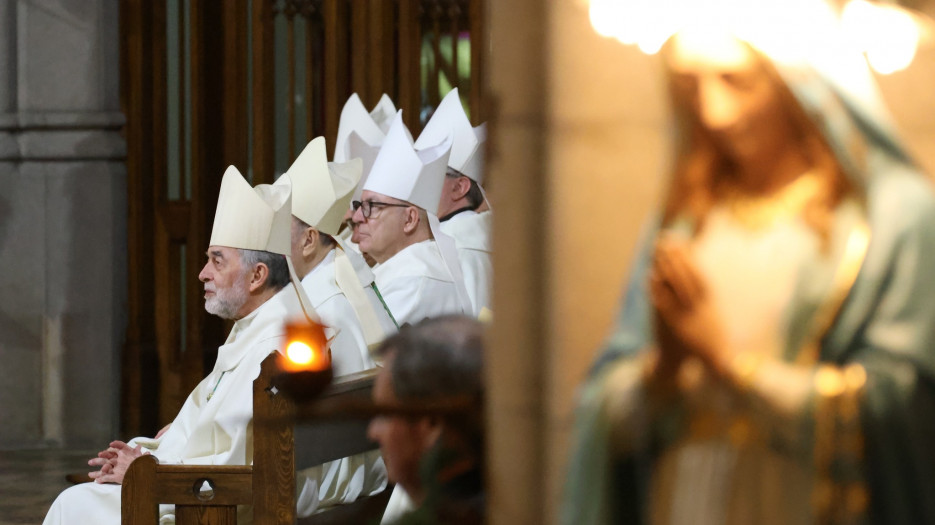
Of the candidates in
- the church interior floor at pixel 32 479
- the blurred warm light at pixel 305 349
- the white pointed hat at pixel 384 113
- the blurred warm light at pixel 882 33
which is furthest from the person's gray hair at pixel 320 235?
the blurred warm light at pixel 882 33

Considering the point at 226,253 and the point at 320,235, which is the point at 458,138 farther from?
the point at 226,253

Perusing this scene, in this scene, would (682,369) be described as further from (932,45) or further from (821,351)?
(932,45)

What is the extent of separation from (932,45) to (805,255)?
32cm

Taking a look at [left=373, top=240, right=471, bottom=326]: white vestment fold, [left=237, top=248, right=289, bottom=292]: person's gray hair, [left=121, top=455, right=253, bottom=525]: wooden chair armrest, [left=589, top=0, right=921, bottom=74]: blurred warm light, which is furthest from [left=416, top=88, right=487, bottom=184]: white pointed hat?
[left=589, top=0, right=921, bottom=74]: blurred warm light

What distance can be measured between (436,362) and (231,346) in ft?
11.1

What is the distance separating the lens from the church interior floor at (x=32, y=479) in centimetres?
708

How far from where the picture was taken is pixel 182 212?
995 centimetres

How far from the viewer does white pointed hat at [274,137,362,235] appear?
6.49 m

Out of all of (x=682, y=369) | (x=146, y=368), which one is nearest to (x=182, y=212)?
(x=146, y=368)

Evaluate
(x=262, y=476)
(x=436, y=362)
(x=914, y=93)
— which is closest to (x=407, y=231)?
(x=262, y=476)

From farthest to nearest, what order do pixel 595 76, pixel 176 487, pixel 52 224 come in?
pixel 52 224, pixel 176 487, pixel 595 76

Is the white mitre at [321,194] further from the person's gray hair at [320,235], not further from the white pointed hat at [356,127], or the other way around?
the white pointed hat at [356,127]

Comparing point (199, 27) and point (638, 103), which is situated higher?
point (199, 27)

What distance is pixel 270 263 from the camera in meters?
5.72
